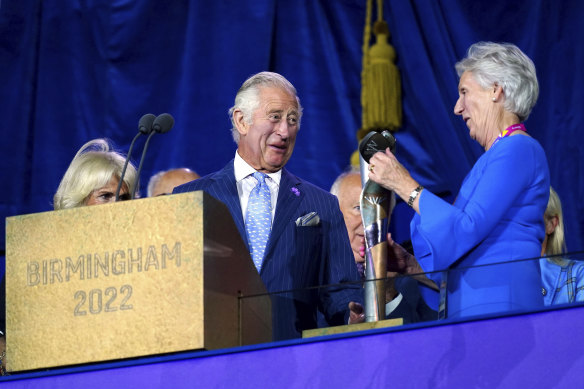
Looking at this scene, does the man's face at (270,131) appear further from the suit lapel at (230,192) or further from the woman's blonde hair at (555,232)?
the woman's blonde hair at (555,232)

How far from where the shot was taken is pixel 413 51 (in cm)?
446

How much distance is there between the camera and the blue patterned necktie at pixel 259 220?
2.64 metres

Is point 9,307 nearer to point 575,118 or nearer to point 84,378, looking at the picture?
point 84,378

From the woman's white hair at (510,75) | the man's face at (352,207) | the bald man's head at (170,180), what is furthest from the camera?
the bald man's head at (170,180)

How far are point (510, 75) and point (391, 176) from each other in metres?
0.36

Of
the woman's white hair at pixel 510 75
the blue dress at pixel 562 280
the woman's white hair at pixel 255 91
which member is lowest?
the blue dress at pixel 562 280

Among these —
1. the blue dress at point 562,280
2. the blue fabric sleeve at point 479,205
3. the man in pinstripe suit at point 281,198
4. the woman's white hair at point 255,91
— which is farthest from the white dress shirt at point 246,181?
the blue dress at point 562,280

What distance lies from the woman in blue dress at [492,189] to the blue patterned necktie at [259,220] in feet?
1.87

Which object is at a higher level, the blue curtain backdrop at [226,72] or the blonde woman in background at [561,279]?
the blue curtain backdrop at [226,72]

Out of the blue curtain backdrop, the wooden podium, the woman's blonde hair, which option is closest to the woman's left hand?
the wooden podium

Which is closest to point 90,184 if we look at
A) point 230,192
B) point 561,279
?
point 230,192

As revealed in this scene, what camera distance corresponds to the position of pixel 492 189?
79.0 inches

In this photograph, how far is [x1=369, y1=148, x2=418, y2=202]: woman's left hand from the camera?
6.91ft

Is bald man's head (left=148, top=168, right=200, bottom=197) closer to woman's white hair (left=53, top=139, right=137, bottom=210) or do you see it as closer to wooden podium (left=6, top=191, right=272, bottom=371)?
woman's white hair (left=53, top=139, right=137, bottom=210)
